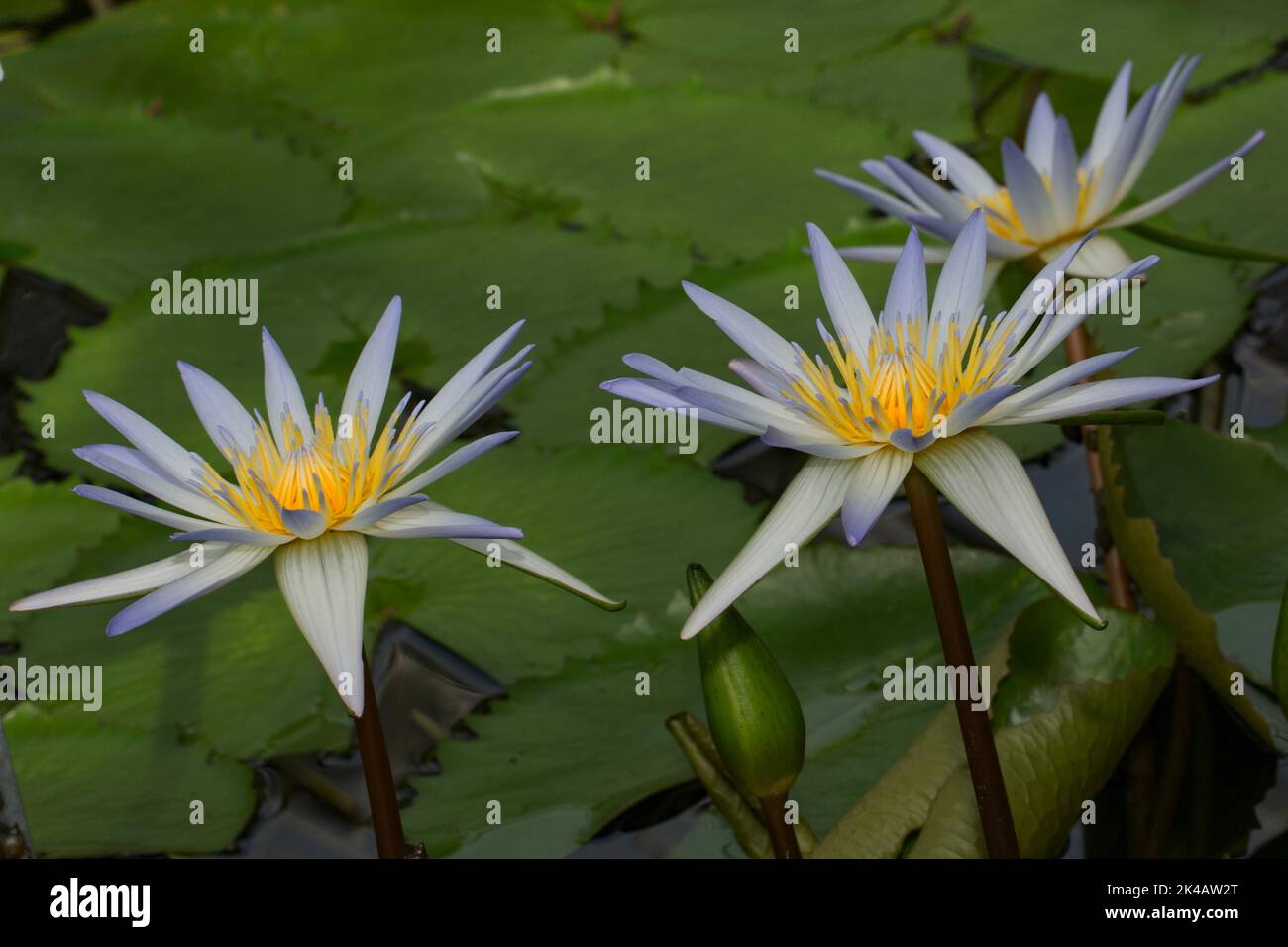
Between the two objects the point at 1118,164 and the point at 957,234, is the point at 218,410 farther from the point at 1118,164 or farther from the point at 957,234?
the point at 1118,164

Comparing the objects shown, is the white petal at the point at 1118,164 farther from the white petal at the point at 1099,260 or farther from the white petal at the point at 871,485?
the white petal at the point at 871,485

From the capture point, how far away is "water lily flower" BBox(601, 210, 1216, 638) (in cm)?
128

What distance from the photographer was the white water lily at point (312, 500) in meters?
1.33

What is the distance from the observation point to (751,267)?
284cm

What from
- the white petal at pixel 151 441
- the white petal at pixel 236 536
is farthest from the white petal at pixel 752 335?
the white petal at pixel 151 441

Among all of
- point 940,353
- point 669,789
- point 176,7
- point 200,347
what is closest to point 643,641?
point 669,789

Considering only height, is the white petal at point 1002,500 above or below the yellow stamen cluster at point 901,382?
below

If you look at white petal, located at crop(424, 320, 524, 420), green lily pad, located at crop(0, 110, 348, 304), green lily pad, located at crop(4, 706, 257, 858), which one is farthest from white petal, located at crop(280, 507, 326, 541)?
green lily pad, located at crop(0, 110, 348, 304)

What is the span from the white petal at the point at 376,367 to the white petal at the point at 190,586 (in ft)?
0.95

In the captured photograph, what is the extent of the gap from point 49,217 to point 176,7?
171cm

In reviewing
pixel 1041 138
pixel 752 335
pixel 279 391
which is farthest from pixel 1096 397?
pixel 1041 138

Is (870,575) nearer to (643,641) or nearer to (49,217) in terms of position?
(643,641)

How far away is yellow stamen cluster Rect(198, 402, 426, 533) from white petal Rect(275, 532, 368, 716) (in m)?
0.04

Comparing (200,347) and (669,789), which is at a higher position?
(200,347)
